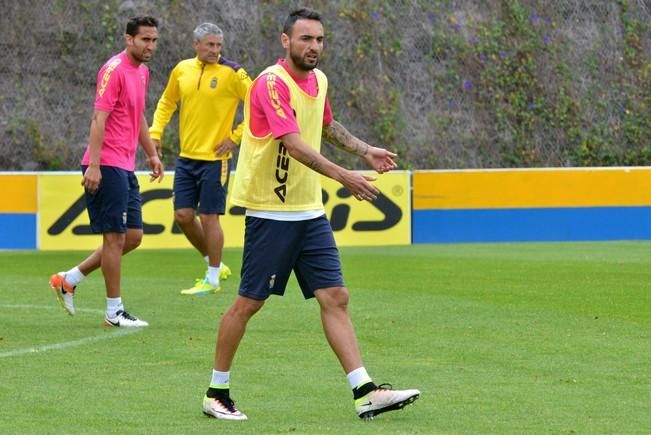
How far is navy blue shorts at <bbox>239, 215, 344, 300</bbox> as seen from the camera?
700cm

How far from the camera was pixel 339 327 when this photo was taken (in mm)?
6988

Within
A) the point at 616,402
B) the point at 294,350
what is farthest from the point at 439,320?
the point at 616,402

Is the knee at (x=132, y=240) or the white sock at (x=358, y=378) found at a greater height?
the knee at (x=132, y=240)

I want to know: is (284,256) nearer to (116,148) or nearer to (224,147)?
(116,148)

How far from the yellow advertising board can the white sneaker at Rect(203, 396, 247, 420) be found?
1131 cm

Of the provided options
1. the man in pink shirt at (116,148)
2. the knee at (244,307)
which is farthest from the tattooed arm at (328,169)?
the man in pink shirt at (116,148)

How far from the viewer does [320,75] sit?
23.7ft

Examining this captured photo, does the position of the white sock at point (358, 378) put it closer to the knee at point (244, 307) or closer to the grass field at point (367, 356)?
the grass field at point (367, 356)

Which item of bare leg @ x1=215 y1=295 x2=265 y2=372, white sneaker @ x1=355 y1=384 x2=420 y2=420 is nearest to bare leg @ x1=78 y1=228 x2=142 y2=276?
bare leg @ x1=215 y1=295 x2=265 y2=372

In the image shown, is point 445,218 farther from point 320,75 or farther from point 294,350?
point 320,75

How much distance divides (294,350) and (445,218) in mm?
10714

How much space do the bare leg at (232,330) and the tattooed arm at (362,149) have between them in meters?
0.89

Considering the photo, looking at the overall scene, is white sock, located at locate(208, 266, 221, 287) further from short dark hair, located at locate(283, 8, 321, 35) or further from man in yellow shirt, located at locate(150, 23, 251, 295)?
short dark hair, located at locate(283, 8, 321, 35)

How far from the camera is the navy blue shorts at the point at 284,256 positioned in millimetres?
7004
